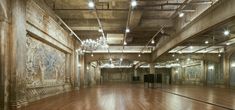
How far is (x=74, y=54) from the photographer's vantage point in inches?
722

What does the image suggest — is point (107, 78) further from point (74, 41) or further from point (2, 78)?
point (2, 78)

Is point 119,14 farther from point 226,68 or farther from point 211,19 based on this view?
point 226,68

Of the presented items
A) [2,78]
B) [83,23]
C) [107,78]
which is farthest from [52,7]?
Answer: [107,78]

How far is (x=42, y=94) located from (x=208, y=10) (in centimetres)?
783

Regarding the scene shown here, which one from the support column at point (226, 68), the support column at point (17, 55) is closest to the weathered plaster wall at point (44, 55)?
the support column at point (17, 55)

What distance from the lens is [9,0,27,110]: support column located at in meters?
7.52

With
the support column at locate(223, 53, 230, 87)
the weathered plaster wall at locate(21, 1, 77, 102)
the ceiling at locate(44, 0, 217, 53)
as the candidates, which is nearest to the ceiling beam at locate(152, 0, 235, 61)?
the ceiling at locate(44, 0, 217, 53)

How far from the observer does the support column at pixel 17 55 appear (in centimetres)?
752

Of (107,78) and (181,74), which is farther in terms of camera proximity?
(107,78)

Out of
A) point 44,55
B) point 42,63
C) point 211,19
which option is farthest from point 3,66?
point 211,19

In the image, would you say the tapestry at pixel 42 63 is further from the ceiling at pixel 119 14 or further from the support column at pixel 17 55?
the ceiling at pixel 119 14

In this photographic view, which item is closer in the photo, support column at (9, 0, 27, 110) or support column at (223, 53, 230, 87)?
support column at (9, 0, 27, 110)

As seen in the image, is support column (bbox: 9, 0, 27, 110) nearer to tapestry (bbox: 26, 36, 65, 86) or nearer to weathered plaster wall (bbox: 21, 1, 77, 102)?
weathered plaster wall (bbox: 21, 1, 77, 102)

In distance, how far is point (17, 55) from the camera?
773cm
